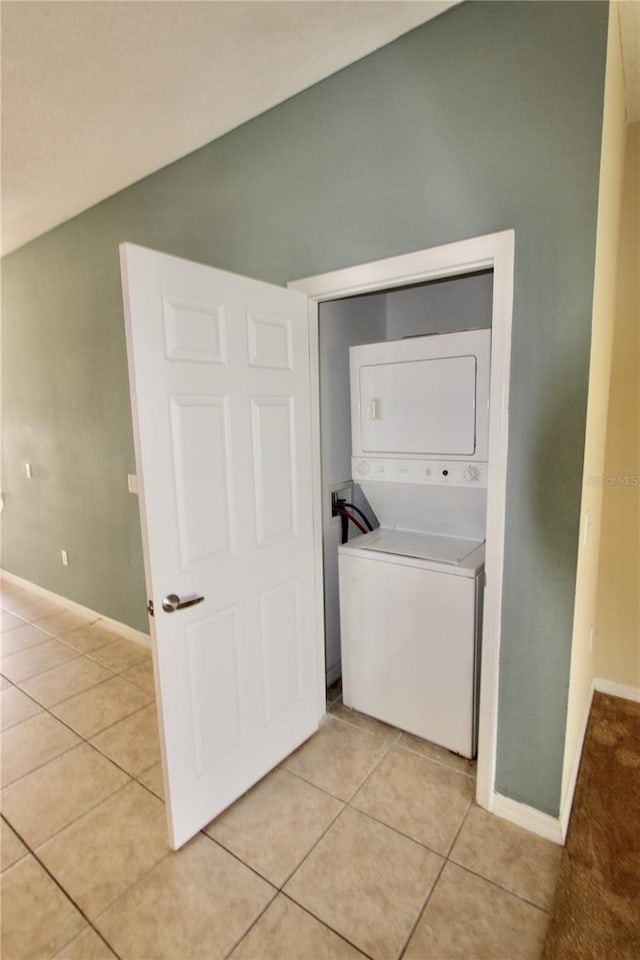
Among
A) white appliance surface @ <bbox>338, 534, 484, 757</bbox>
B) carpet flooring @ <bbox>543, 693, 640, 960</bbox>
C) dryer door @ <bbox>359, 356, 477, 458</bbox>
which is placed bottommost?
carpet flooring @ <bbox>543, 693, 640, 960</bbox>

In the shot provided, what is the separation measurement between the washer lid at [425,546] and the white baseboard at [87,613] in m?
1.73

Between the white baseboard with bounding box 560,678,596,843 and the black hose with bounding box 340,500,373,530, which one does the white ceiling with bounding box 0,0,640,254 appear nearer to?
the black hose with bounding box 340,500,373,530

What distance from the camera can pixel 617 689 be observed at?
234 centimetres

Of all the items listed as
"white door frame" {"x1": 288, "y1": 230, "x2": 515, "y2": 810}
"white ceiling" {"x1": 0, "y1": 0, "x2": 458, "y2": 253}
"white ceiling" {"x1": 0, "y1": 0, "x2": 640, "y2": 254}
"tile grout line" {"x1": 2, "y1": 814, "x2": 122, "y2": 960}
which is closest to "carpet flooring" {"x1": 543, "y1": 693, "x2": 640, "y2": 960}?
"white door frame" {"x1": 288, "y1": 230, "x2": 515, "y2": 810}

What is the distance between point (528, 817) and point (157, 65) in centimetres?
292


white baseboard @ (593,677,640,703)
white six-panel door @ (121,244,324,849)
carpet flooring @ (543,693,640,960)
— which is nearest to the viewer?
carpet flooring @ (543,693,640,960)

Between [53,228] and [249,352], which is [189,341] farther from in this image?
[53,228]

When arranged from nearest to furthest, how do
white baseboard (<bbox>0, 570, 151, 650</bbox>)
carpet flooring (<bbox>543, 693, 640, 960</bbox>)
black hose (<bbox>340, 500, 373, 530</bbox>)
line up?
carpet flooring (<bbox>543, 693, 640, 960</bbox>), black hose (<bbox>340, 500, 373, 530</bbox>), white baseboard (<bbox>0, 570, 151, 650</bbox>)

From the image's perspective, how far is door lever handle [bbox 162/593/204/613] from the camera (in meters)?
1.43

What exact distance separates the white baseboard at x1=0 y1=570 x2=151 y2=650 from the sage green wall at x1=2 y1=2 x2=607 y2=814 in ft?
7.42

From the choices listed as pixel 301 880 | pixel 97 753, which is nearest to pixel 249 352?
pixel 301 880

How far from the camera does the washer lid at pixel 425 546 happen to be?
192 centimetres

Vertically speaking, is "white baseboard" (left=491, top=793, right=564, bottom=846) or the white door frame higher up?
the white door frame

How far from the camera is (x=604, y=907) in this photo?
1337 mm
